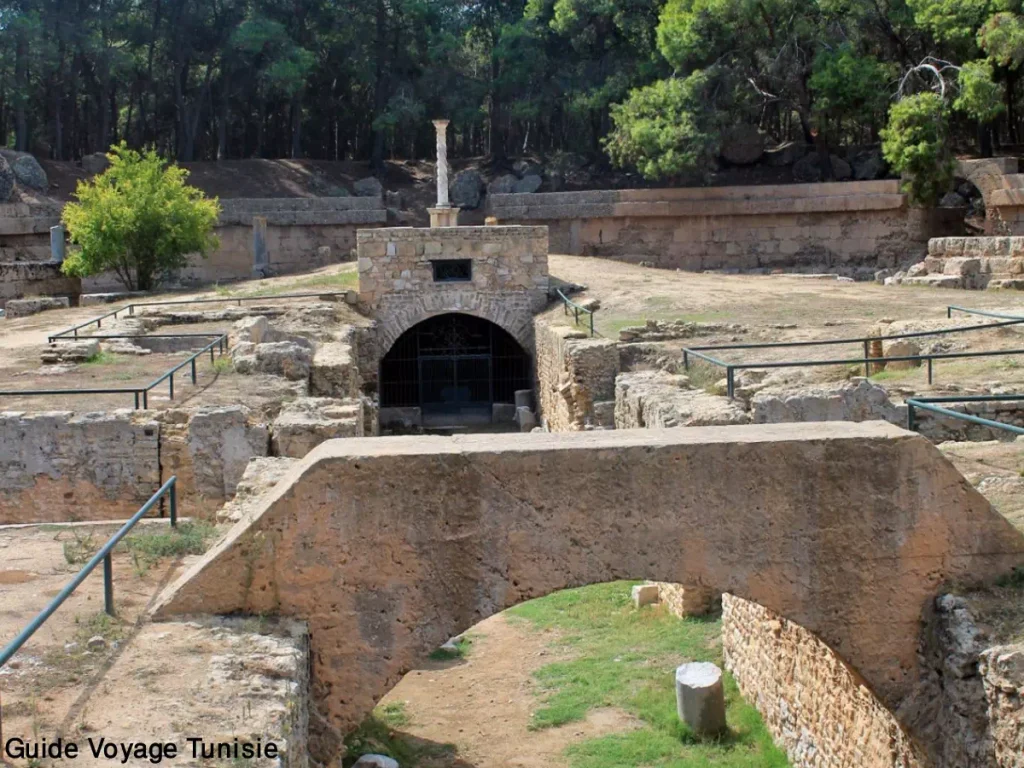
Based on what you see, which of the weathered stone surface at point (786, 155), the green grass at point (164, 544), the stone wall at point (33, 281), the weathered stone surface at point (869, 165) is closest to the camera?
the green grass at point (164, 544)

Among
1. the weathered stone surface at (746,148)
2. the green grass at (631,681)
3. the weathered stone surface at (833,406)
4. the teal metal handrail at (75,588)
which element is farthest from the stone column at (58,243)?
the teal metal handrail at (75,588)

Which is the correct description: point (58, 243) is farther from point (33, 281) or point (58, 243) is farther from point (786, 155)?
point (786, 155)

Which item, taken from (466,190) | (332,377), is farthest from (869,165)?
(332,377)

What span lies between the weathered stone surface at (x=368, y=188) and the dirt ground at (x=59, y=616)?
32.8 m

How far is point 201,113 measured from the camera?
44.5 m

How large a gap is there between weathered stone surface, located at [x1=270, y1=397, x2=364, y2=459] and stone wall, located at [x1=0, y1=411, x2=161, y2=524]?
49.2 inches

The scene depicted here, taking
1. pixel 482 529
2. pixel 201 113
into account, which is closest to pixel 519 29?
pixel 201 113

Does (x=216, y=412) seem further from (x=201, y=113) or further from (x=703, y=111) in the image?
(x=201, y=113)

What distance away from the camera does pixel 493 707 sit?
33.9ft

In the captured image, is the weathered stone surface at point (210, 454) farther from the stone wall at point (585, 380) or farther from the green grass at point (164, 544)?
the stone wall at point (585, 380)

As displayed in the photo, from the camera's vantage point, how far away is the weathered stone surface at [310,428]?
1041 centimetres

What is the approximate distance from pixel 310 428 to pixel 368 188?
30.9 m

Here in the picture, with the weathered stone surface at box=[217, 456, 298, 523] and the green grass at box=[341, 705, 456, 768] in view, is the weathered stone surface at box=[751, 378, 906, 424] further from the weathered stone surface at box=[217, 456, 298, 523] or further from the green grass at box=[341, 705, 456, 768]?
the weathered stone surface at box=[217, 456, 298, 523]

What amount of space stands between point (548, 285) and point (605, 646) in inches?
590
